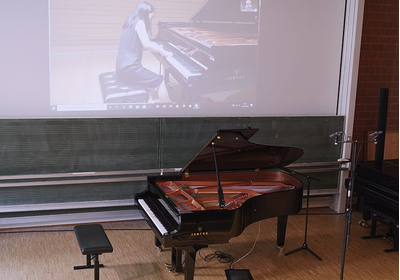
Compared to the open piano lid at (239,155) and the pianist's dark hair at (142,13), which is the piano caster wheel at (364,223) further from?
the pianist's dark hair at (142,13)

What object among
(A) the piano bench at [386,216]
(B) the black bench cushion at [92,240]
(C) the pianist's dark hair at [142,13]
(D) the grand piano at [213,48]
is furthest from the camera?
(D) the grand piano at [213,48]

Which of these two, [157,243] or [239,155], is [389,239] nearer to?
[239,155]

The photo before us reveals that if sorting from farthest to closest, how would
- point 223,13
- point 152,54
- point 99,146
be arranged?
point 223,13
point 152,54
point 99,146

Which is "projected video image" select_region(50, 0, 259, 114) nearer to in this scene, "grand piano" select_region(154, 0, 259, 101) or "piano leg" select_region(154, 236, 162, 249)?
"grand piano" select_region(154, 0, 259, 101)

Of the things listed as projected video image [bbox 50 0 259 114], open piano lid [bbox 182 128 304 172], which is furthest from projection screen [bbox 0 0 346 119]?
open piano lid [bbox 182 128 304 172]

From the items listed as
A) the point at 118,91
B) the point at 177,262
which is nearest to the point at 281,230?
the point at 177,262

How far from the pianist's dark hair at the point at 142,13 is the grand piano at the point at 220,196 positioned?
1.75m

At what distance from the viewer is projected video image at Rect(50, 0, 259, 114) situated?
207 inches

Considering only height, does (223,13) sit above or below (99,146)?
above

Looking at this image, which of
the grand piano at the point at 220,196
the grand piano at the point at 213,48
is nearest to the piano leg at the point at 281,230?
the grand piano at the point at 220,196

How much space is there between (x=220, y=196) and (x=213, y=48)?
87.1 inches

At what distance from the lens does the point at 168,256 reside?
485 cm

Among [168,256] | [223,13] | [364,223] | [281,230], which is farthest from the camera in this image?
[364,223]

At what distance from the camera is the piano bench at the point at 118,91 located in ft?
17.8
